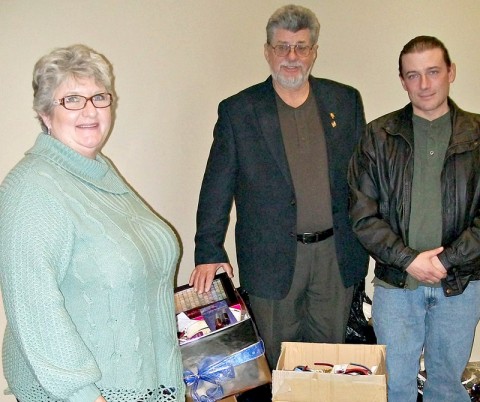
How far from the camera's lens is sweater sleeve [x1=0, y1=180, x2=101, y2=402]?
1.13 metres

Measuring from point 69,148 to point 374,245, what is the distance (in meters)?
Answer: 1.11

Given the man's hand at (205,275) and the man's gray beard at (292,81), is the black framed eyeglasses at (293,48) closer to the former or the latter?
the man's gray beard at (292,81)

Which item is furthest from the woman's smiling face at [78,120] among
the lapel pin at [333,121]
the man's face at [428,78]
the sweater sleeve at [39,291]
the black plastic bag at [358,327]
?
the black plastic bag at [358,327]

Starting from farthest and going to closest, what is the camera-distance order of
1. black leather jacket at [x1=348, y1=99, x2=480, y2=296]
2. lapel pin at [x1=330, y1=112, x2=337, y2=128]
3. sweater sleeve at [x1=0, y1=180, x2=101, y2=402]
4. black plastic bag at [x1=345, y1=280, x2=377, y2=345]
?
black plastic bag at [x1=345, y1=280, x2=377, y2=345]
lapel pin at [x1=330, y1=112, x2=337, y2=128]
black leather jacket at [x1=348, y1=99, x2=480, y2=296]
sweater sleeve at [x1=0, y1=180, x2=101, y2=402]

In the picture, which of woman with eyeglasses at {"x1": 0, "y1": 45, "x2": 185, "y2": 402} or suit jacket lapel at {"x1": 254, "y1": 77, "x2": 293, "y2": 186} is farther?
suit jacket lapel at {"x1": 254, "y1": 77, "x2": 293, "y2": 186}

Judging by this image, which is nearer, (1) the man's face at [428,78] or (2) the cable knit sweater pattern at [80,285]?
(2) the cable knit sweater pattern at [80,285]

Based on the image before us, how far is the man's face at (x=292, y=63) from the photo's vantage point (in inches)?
80.0

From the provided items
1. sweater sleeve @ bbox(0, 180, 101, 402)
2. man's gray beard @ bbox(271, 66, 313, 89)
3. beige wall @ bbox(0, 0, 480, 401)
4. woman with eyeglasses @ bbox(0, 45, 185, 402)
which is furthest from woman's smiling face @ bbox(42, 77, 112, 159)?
man's gray beard @ bbox(271, 66, 313, 89)

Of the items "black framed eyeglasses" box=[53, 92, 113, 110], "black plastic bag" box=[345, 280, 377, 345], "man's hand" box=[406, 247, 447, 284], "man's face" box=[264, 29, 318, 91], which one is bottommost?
"black plastic bag" box=[345, 280, 377, 345]

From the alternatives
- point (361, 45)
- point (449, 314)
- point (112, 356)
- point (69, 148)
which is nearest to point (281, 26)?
point (361, 45)

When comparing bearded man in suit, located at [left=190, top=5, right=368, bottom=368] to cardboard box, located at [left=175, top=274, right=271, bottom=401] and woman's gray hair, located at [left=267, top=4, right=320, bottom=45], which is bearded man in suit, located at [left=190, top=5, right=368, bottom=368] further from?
cardboard box, located at [left=175, top=274, right=271, bottom=401]

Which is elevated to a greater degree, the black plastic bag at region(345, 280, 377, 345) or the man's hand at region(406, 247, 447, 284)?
the man's hand at region(406, 247, 447, 284)

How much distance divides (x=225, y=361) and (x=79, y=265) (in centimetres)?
84

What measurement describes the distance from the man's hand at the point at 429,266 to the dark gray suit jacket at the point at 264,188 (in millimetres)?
314
